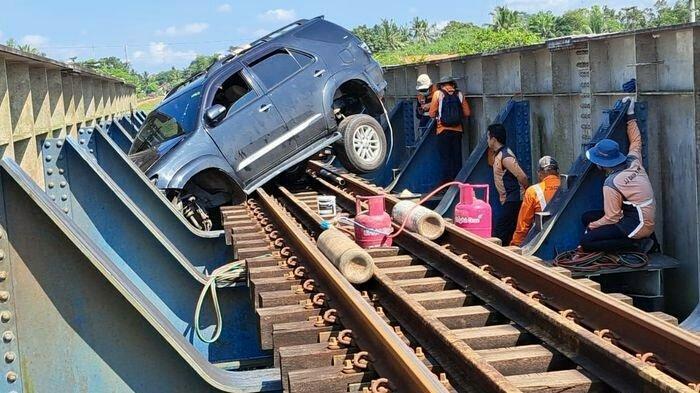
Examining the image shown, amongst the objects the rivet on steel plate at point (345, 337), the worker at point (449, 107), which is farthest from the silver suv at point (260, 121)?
the rivet on steel plate at point (345, 337)

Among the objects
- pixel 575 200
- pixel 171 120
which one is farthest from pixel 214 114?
pixel 575 200

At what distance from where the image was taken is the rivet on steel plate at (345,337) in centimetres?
470

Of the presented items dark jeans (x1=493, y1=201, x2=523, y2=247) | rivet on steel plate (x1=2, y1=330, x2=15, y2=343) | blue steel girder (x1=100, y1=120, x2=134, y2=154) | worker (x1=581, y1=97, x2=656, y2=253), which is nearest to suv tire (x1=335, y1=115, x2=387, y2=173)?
dark jeans (x1=493, y1=201, x2=523, y2=247)

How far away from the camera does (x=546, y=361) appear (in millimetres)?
4531

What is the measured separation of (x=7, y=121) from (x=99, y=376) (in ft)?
8.49

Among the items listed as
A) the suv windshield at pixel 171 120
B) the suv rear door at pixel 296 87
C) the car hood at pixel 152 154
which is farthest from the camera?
the suv rear door at pixel 296 87

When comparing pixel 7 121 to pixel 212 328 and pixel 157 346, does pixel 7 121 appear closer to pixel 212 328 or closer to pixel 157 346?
pixel 212 328

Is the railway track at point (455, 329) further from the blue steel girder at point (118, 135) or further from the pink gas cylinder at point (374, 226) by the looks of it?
the blue steel girder at point (118, 135)

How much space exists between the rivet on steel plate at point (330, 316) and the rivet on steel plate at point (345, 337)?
0.27 m

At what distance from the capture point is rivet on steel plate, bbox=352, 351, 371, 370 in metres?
4.27

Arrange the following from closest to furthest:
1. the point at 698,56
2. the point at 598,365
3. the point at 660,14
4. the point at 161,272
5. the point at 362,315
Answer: the point at 598,365 < the point at 362,315 < the point at 161,272 < the point at 698,56 < the point at 660,14

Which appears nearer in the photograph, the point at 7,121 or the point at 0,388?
the point at 0,388

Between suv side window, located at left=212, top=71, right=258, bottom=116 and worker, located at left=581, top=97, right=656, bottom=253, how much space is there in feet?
17.7

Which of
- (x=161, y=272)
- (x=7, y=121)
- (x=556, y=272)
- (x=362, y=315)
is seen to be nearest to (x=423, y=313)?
(x=362, y=315)
